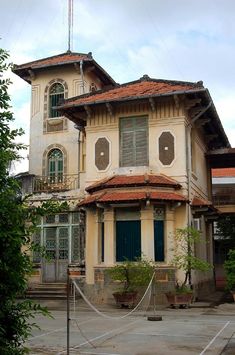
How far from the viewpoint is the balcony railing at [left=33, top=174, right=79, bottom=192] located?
2250 centimetres

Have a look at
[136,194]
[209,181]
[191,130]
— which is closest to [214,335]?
[136,194]

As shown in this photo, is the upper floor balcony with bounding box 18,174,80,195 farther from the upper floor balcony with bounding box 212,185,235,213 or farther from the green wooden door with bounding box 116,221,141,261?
the upper floor balcony with bounding box 212,185,235,213

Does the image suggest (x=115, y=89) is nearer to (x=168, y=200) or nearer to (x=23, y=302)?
(x=168, y=200)

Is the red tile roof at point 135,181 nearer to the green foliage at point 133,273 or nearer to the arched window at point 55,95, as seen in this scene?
the green foliage at point 133,273

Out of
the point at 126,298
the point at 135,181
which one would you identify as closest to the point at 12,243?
the point at 126,298

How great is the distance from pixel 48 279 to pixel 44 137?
7.26 meters

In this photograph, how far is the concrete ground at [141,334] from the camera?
9086mm

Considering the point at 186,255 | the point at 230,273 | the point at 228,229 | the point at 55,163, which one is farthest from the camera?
the point at 228,229

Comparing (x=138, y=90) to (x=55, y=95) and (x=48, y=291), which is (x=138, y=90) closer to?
(x=55, y=95)

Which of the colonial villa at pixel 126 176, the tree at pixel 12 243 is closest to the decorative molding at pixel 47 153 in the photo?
the colonial villa at pixel 126 176

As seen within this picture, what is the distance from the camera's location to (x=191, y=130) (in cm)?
2084

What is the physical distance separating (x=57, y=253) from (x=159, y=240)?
5.36 metres

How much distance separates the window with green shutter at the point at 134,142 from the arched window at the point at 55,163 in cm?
481

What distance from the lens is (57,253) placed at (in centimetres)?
2153
